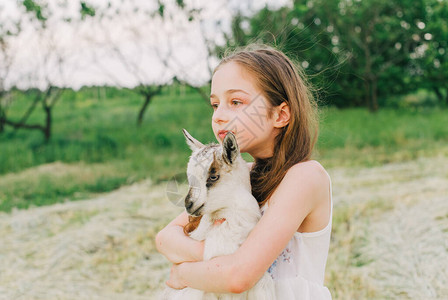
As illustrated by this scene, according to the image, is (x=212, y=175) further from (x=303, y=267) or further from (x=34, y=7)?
(x=34, y=7)

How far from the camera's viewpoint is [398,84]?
54.6ft

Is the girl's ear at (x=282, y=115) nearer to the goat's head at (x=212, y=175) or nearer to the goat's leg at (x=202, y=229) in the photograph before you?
the goat's head at (x=212, y=175)

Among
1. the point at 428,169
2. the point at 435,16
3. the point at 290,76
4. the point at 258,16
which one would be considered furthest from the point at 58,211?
the point at 435,16

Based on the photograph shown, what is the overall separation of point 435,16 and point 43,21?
13.0 meters

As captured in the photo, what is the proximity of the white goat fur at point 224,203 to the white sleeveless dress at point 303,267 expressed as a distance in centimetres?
17

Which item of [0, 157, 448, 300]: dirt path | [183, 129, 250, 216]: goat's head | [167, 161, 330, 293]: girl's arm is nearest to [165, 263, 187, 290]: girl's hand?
[167, 161, 330, 293]: girl's arm

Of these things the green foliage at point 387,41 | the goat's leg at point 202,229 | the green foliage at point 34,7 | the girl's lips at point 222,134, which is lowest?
the green foliage at point 387,41

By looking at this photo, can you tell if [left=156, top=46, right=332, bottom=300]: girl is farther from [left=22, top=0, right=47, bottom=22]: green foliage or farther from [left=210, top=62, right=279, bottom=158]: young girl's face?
[left=22, top=0, right=47, bottom=22]: green foliage

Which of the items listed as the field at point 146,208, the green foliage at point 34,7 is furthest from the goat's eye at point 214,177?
the green foliage at point 34,7

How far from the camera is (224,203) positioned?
1589 mm

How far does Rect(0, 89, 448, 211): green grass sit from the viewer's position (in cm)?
696

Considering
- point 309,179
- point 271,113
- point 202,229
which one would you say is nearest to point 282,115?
point 271,113

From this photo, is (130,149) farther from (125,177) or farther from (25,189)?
(25,189)

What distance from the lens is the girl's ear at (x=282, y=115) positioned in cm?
193
